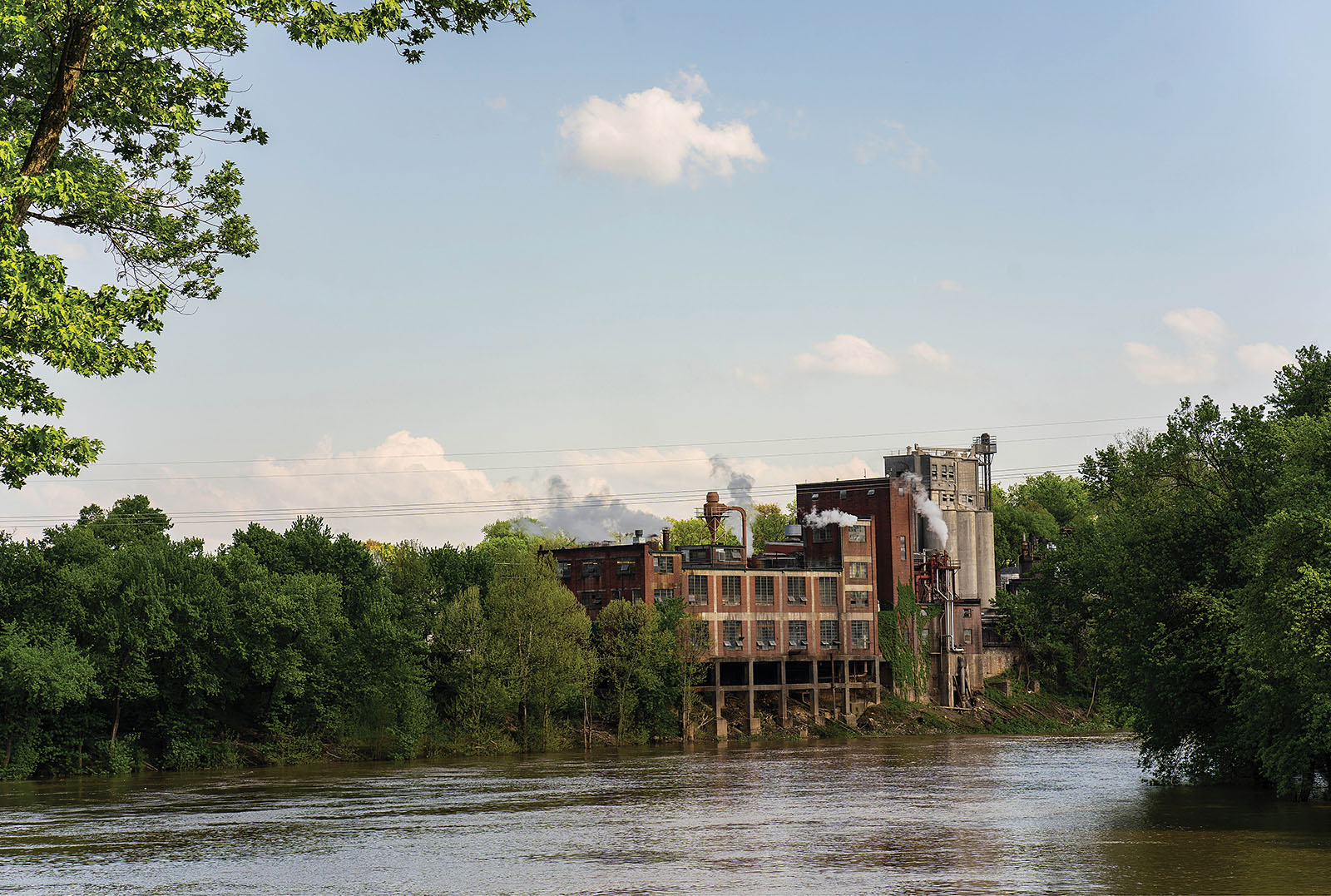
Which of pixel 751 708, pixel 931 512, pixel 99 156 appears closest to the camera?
pixel 99 156

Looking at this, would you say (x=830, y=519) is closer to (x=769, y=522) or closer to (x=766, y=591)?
(x=766, y=591)

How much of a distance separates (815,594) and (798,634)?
3543 mm

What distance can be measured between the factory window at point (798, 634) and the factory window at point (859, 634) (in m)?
4.55

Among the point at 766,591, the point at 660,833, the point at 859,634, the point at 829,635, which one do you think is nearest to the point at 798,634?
the point at 829,635

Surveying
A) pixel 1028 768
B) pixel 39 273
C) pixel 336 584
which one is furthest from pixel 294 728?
pixel 39 273

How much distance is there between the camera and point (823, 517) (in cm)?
10606

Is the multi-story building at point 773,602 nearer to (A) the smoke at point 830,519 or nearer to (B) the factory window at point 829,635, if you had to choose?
(B) the factory window at point 829,635

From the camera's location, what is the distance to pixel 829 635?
336ft

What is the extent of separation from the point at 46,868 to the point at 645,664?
55170 millimetres

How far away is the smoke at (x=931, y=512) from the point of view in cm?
11844

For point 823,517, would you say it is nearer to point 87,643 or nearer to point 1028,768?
point 1028,768

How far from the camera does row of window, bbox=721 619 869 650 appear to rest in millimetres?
96500

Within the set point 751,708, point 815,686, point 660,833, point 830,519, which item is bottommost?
point 751,708

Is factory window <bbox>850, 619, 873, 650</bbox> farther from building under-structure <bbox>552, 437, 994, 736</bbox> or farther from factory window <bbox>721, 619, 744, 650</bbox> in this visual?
factory window <bbox>721, 619, 744, 650</bbox>
